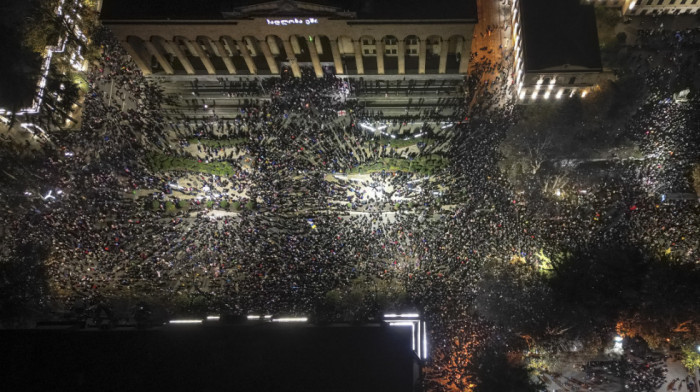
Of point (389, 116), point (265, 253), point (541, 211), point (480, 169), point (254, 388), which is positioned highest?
point (389, 116)

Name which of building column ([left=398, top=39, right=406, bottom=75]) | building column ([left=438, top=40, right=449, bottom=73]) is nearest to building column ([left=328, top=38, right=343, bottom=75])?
building column ([left=398, top=39, right=406, bottom=75])

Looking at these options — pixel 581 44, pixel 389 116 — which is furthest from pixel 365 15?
pixel 581 44

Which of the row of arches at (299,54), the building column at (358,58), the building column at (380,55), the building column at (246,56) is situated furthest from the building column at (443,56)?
the building column at (246,56)

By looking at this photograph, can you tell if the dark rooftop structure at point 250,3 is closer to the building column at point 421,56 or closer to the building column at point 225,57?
the building column at point 421,56

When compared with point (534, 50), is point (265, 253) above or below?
below

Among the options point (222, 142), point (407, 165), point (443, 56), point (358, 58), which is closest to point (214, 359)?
point (222, 142)

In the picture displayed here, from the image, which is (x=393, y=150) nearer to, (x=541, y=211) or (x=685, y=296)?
(x=541, y=211)
